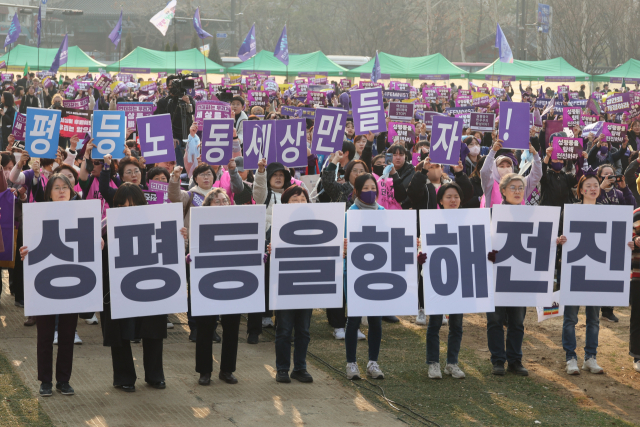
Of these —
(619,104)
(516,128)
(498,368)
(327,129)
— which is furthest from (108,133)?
(619,104)

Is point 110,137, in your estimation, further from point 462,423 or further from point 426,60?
point 426,60

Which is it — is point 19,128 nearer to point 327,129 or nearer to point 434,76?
point 327,129

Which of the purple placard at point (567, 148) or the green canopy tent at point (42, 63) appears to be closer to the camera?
the purple placard at point (567, 148)

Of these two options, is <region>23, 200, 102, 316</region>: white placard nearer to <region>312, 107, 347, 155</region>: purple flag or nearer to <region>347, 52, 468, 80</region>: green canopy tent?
<region>312, 107, 347, 155</region>: purple flag

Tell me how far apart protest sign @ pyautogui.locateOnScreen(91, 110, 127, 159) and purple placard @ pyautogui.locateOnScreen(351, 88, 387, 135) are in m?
3.38

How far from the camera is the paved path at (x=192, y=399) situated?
553 centimetres

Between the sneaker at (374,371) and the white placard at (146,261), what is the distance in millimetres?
1677

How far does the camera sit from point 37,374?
20.0 ft

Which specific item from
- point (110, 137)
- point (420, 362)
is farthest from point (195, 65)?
point (420, 362)

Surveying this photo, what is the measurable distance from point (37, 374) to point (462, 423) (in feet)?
10.8

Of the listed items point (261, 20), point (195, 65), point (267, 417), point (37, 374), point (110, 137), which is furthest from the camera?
point (261, 20)

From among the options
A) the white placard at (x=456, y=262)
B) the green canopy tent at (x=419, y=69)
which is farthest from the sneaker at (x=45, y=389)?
the green canopy tent at (x=419, y=69)

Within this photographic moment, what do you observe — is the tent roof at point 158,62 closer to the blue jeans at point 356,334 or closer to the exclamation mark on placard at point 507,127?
the exclamation mark on placard at point 507,127

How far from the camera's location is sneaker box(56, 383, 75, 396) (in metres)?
5.88
